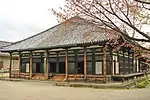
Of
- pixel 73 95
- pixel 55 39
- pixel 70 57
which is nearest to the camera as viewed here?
pixel 73 95

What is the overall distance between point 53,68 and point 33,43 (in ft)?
13.7

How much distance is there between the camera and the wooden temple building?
20.5 meters

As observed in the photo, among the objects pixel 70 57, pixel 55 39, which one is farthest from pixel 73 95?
pixel 55 39

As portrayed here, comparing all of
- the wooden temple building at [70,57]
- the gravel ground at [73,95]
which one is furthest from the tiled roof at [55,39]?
the gravel ground at [73,95]

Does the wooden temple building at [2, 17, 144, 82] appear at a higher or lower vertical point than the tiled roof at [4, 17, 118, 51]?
lower

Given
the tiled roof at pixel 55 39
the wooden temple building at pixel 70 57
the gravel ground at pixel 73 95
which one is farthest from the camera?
the tiled roof at pixel 55 39

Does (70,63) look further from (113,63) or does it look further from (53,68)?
(113,63)

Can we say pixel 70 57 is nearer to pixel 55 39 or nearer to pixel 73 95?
pixel 55 39

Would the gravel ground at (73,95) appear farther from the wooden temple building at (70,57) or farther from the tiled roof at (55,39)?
the tiled roof at (55,39)

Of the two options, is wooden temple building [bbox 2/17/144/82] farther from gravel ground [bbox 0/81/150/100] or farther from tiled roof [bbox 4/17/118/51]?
gravel ground [bbox 0/81/150/100]

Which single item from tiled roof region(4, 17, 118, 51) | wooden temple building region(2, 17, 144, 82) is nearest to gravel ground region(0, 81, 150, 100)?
wooden temple building region(2, 17, 144, 82)

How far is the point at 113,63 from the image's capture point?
69.9ft

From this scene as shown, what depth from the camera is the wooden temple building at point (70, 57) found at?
20.5 metres

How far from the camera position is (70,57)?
896 inches
